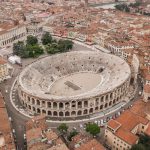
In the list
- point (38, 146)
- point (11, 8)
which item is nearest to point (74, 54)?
point (38, 146)

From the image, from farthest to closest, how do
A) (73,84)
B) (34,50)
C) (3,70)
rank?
(34,50) < (3,70) < (73,84)

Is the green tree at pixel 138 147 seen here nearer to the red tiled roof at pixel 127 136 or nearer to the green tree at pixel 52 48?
the red tiled roof at pixel 127 136

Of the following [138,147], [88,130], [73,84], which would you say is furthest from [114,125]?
[73,84]

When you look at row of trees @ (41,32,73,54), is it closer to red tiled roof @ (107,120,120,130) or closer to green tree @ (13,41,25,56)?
green tree @ (13,41,25,56)

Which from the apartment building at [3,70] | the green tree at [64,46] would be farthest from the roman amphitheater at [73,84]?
the green tree at [64,46]

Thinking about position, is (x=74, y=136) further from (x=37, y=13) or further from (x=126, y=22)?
(x=37, y=13)

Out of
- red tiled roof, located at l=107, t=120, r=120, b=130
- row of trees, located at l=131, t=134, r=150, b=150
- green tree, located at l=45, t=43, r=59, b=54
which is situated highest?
green tree, located at l=45, t=43, r=59, b=54

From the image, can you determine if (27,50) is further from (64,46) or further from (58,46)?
(64,46)

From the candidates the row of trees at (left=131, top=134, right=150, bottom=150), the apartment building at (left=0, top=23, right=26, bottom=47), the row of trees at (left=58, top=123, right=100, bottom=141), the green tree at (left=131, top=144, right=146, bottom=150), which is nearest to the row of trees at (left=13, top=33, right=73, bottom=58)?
the apartment building at (left=0, top=23, right=26, bottom=47)

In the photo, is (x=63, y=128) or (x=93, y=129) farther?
(x=63, y=128)
